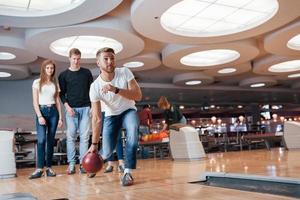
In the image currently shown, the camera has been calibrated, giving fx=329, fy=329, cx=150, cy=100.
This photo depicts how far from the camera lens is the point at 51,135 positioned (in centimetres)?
384

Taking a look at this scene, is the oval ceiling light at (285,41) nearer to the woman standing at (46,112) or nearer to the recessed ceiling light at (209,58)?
the recessed ceiling light at (209,58)

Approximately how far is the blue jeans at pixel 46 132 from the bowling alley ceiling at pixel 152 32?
263 centimetres

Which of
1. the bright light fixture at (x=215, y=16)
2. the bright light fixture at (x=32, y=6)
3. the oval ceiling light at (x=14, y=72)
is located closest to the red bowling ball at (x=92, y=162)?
the bright light fixture at (x=32, y=6)

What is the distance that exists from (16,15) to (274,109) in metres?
25.5

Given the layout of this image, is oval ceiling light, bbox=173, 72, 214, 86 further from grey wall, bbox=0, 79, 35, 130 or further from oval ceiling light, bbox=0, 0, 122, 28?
oval ceiling light, bbox=0, 0, 122, 28

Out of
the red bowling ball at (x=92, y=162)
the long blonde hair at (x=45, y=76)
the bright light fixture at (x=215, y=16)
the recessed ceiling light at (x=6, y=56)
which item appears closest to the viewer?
the red bowling ball at (x=92, y=162)

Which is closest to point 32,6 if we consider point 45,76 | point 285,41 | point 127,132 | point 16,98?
point 45,76

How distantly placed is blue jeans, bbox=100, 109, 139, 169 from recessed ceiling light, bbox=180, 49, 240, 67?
7.57 metres

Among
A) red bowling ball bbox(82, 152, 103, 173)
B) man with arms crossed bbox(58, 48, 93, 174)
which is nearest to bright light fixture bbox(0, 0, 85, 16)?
man with arms crossed bbox(58, 48, 93, 174)

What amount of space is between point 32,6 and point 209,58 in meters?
6.43

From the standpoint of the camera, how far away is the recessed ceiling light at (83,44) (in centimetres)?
837

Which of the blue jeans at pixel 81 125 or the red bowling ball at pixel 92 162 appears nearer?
the red bowling ball at pixel 92 162

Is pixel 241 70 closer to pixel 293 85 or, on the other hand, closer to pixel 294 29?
pixel 294 29

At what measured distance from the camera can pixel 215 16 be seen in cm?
721
